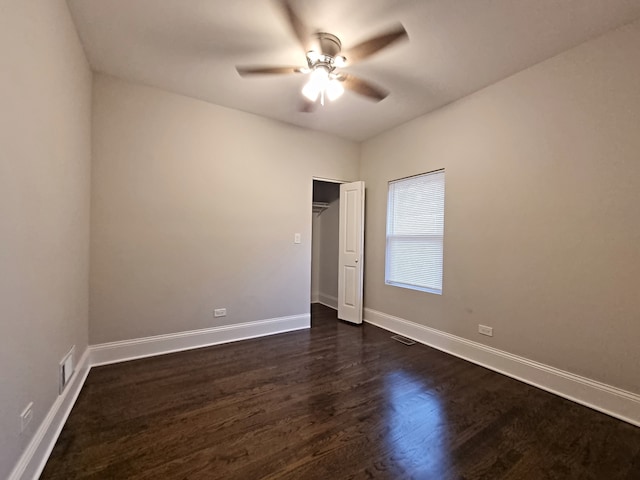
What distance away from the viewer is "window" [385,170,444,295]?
3.33m

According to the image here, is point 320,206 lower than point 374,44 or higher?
lower

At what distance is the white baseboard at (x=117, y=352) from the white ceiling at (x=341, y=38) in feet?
8.51

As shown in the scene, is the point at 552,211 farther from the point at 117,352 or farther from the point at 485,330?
the point at 117,352

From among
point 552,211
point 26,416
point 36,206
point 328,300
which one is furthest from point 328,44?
point 328,300

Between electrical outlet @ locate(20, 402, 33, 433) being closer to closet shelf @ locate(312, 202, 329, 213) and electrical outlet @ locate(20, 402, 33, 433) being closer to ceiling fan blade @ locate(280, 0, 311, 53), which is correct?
ceiling fan blade @ locate(280, 0, 311, 53)

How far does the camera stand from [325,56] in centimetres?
216

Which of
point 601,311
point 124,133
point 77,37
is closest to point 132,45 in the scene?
point 77,37

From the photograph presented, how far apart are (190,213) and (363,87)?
2232 millimetres

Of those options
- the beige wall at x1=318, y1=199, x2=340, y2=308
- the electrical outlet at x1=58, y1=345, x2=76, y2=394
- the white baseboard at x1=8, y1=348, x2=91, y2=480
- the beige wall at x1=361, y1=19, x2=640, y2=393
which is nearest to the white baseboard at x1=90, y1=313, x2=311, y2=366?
the white baseboard at x1=8, y1=348, x2=91, y2=480

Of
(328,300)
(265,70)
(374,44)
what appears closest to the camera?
(374,44)

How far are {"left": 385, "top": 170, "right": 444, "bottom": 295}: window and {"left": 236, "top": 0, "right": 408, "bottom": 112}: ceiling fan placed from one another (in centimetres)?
156

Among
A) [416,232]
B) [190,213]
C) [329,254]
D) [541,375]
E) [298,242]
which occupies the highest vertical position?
[190,213]

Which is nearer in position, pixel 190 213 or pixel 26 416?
pixel 26 416

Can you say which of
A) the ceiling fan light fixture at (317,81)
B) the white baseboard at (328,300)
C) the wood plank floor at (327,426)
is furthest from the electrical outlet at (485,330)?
the ceiling fan light fixture at (317,81)
